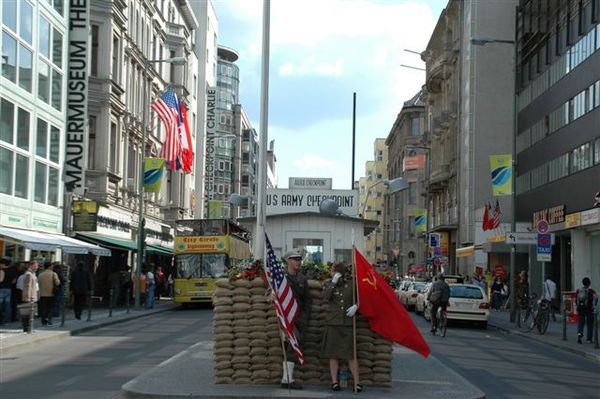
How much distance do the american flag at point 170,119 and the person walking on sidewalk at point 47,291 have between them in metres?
16.4

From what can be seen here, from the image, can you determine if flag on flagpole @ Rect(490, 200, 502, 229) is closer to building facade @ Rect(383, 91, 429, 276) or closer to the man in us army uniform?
the man in us army uniform

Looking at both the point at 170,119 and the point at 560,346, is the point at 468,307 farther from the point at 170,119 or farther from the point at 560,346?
the point at 170,119

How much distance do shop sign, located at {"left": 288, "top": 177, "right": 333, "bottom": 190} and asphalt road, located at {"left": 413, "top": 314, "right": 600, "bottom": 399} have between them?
204 inches

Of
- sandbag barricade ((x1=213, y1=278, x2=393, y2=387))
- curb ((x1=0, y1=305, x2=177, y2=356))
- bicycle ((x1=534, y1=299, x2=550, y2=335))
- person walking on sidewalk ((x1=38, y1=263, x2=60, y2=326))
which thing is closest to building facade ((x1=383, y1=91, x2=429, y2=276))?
bicycle ((x1=534, y1=299, x2=550, y2=335))

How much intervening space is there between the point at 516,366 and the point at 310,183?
8989 millimetres

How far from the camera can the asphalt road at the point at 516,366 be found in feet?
44.9

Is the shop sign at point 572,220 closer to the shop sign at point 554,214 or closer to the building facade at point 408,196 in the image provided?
the shop sign at point 554,214

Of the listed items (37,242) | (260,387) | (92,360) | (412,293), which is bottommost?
(92,360)

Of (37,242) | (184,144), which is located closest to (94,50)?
(184,144)

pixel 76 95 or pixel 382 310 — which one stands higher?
pixel 76 95

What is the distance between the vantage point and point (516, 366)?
56.9ft

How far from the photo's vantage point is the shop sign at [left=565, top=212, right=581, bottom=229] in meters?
36.6

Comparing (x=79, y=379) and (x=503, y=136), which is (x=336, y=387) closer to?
(x=79, y=379)

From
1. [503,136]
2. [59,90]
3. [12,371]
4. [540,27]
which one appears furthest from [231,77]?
[12,371]
